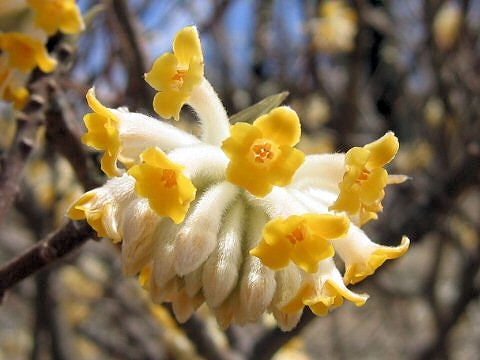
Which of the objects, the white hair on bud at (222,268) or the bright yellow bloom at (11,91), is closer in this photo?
the white hair on bud at (222,268)

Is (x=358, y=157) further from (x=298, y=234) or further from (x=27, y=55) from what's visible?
(x=27, y=55)

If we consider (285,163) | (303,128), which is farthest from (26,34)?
(303,128)

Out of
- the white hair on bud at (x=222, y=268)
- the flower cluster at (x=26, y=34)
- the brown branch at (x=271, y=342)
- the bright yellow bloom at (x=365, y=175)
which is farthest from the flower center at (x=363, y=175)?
the brown branch at (x=271, y=342)

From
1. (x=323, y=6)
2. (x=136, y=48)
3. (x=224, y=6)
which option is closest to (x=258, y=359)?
(x=136, y=48)

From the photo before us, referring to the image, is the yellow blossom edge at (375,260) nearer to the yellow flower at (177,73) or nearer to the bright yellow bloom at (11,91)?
the yellow flower at (177,73)

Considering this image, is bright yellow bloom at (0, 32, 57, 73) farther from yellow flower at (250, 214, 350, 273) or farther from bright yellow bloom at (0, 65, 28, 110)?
yellow flower at (250, 214, 350, 273)

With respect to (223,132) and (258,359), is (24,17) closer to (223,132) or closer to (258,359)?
(223,132)
